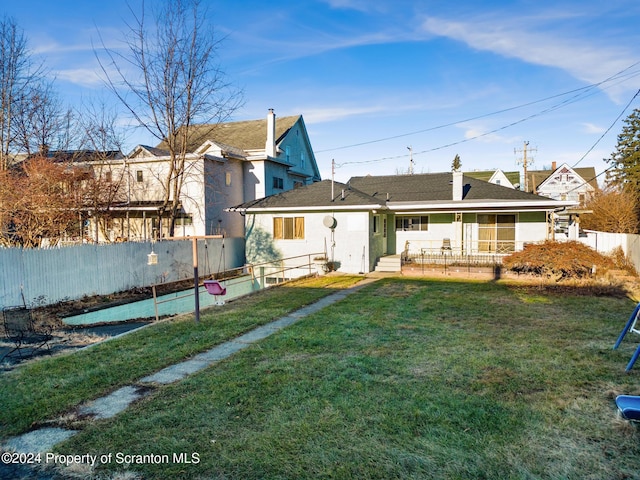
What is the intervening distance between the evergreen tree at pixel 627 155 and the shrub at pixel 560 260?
32153 millimetres

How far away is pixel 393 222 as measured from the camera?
66.9 ft

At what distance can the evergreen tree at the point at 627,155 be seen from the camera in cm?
3896

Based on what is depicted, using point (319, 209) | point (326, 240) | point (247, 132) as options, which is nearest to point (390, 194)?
point (319, 209)

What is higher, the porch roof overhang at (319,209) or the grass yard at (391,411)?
the porch roof overhang at (319,209)

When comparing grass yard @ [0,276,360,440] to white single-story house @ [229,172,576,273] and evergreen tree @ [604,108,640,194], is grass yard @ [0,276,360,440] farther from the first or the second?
evergreen tree @ [604,108,640,194]

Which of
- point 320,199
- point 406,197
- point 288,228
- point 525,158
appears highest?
point 525,158

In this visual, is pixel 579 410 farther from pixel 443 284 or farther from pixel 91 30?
pixel 91 30

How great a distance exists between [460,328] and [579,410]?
3594mm

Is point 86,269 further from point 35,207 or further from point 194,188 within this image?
point 194,188

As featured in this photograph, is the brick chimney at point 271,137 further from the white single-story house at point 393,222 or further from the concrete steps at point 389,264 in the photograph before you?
the concrete steps at point 389,264

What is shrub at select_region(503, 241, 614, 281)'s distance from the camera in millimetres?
13117

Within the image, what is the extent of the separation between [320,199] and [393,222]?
4.54 m

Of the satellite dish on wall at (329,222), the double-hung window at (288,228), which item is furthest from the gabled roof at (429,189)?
the double-hung window at (288,228)

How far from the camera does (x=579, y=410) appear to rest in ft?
13.5
